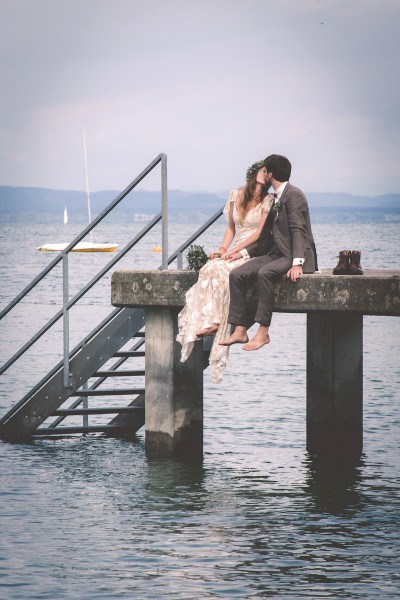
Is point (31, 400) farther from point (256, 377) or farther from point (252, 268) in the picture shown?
point (256, 377)

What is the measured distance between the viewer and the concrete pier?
498 inches

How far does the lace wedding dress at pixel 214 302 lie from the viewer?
12953mm

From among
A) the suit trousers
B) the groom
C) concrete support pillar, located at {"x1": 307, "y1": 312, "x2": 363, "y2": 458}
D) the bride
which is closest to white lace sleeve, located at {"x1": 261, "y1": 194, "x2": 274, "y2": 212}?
the bride

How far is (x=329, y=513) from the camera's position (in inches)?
503

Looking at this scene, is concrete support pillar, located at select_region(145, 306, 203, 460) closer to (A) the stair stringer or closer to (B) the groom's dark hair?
(A) the stair stringer

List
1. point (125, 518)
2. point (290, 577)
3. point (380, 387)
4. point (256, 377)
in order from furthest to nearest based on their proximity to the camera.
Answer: point (256, 377) → point (380, 387) → point (125, 518) → point (290, 577)

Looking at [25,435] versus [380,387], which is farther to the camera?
[380,387]

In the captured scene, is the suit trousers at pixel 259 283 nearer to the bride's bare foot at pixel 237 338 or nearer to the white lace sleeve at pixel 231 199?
the bride's bare foot at pixel 237 338

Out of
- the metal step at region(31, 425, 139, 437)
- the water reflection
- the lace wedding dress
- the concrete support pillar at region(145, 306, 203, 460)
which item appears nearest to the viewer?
the lace wedding dress

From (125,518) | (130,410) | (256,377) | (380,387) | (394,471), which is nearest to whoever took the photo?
(125,518)

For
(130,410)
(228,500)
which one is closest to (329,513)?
(228,500)

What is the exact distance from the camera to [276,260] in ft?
41.8

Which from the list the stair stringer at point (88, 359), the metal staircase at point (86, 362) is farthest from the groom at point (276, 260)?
the stair stringer at point (88, 359)

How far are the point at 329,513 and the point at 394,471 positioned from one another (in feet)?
7.70
